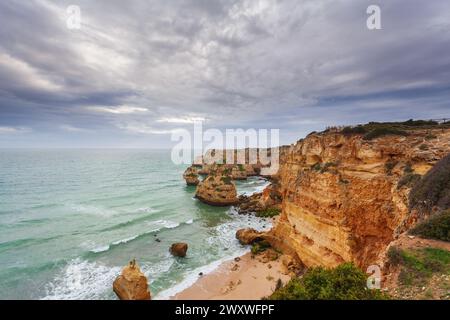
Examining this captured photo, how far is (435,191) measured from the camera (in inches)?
417

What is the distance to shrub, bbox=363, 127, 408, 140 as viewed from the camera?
684 inches

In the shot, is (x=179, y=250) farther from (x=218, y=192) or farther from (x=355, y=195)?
(x=218, y=192)

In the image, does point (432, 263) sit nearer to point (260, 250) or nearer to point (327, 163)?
point (327, 163)

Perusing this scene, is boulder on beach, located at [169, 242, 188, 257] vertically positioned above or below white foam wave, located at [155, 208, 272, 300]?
above

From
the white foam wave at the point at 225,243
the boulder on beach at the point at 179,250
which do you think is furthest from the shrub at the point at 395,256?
the boulder on beach at the point at 179,250

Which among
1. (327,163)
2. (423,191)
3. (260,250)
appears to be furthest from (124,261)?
(423,191)

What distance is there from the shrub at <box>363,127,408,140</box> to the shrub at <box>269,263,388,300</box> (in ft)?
44.4

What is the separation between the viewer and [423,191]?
11.1 metres

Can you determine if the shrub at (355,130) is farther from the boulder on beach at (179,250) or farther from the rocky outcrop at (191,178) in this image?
the rocky outcrop at (191,178)

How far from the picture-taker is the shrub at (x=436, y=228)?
8273 millimetres

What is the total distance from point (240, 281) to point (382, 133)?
53.4 feet

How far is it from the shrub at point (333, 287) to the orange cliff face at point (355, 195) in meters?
6.02

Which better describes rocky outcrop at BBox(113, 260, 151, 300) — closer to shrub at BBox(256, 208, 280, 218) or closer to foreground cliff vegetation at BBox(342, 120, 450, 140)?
foreground cliff vegetation at BBox(342, 120, 450, 140)

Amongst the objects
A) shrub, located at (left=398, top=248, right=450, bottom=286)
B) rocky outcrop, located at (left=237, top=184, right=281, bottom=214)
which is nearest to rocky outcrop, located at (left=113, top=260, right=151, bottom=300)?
shrub, located at (left=398, top=248, right=450, bottom=286)
